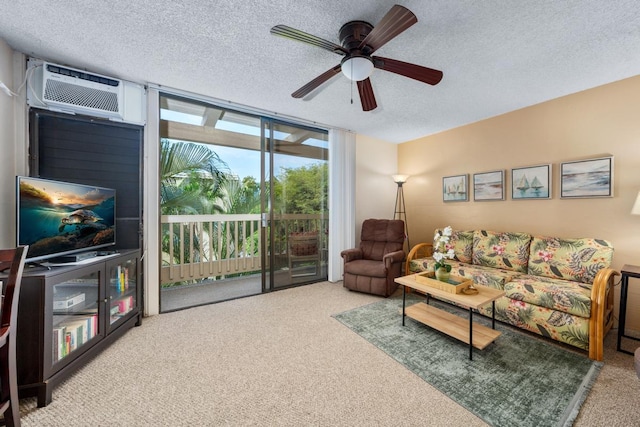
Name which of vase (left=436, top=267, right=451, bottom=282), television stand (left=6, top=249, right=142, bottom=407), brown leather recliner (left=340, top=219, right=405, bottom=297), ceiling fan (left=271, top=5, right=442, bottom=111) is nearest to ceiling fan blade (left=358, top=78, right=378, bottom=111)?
ceiling fan (left=271, top=5, right=442, bottom=111)

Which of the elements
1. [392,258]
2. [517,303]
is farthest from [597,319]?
[392,258]

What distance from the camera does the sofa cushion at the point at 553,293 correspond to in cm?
194

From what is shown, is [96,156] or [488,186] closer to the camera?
[96,156]

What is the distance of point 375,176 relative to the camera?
440 centimetres

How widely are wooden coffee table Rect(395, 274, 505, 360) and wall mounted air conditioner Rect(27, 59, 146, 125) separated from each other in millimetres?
3228

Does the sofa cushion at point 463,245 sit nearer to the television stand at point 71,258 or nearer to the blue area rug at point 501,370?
the blue area rug at point 501,370

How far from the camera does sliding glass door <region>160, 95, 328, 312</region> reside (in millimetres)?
3268

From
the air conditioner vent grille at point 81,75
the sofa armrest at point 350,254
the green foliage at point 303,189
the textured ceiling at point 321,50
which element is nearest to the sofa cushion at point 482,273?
the sofa armrest at point 350,254

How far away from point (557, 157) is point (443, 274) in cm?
202

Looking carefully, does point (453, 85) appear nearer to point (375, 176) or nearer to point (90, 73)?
point (375, 176)

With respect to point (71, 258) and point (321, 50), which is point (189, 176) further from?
point (321, 50)

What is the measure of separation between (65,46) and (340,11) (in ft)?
7.21

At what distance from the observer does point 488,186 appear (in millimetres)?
3332

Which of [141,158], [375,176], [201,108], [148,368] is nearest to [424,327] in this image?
[148,368]
